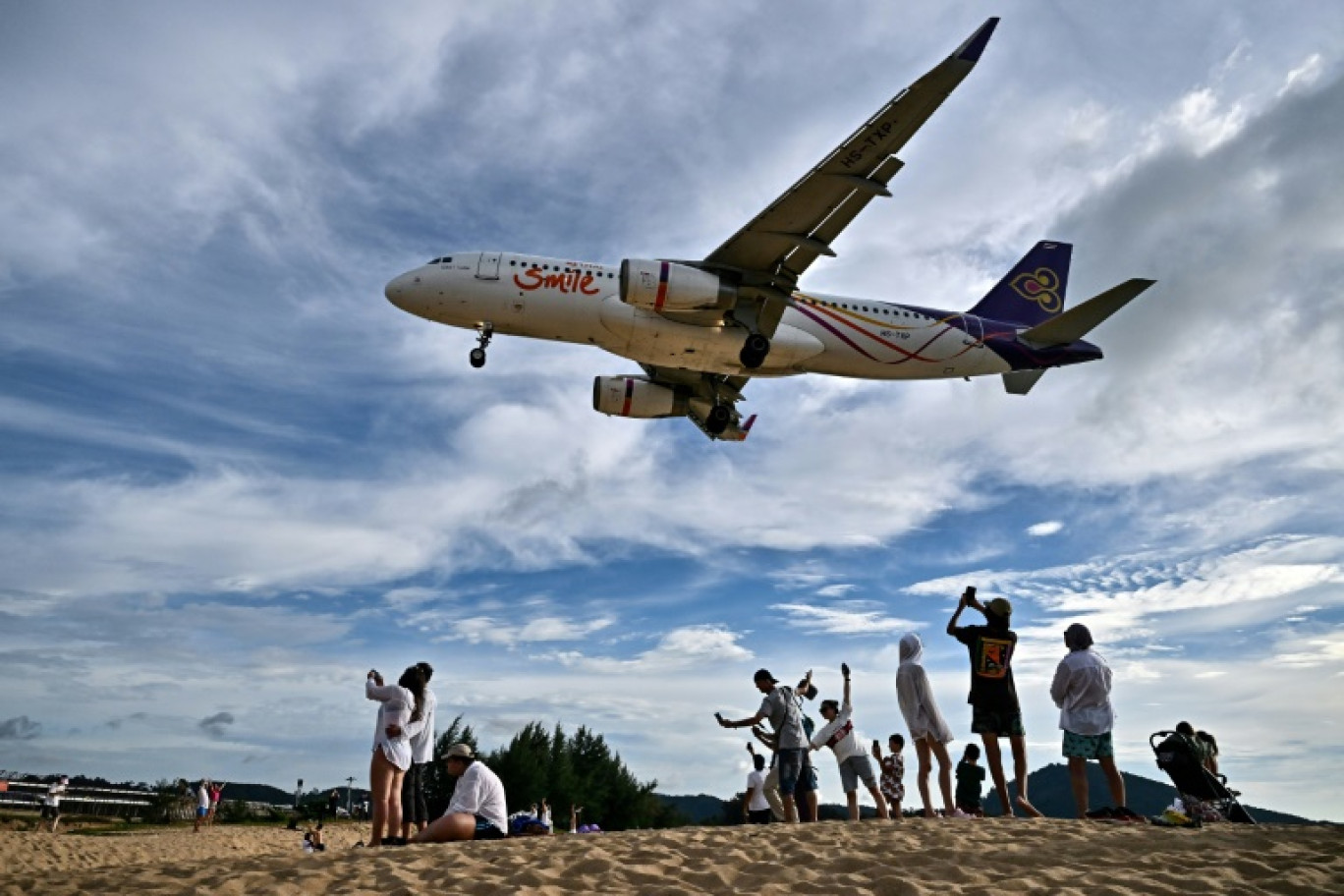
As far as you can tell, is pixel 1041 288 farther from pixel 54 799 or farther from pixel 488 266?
pixel 54 799

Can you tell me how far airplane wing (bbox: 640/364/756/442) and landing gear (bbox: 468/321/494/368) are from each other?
614 centimetres

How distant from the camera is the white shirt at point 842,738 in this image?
1286 centimetres

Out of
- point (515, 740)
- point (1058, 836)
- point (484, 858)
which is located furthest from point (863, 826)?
point (515, 740)

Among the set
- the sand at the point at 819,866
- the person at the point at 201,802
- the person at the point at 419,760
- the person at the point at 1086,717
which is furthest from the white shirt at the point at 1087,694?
the person at the point at 201,802

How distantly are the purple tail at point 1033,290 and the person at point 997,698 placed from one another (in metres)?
23.0

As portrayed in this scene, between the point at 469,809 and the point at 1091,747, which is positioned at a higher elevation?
the point at 1091,747

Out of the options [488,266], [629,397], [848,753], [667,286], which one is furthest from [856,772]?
[629,397]

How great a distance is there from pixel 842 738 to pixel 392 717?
603cm

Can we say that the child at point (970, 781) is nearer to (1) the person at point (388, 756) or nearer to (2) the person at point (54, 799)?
(1) the person at point (388, 756)

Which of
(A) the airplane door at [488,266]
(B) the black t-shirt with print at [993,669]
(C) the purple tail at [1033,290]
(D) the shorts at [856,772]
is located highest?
(C) the purple tail at [1033,290]

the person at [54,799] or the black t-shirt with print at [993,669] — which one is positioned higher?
the black t-shirt with print at [993,669]

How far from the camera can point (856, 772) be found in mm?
12828

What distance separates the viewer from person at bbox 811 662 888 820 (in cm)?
1280

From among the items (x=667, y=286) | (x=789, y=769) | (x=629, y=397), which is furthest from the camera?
(x=629, y=397)
